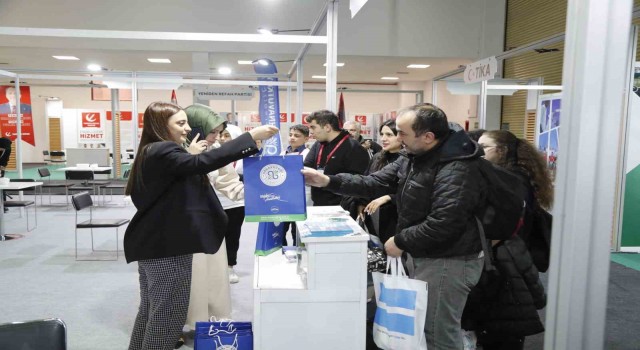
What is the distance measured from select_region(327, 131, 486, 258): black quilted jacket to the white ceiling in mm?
7676

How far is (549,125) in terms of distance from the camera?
21.3 ft

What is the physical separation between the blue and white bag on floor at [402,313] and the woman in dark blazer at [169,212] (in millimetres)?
848

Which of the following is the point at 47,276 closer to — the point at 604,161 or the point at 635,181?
the point at 604,161

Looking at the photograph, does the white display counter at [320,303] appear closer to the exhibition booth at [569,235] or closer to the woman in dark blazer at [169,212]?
the exhibition booth at [569,235]

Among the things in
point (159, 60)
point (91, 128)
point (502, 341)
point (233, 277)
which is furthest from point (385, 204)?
point (91, 128)

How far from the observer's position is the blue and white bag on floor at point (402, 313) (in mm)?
2055

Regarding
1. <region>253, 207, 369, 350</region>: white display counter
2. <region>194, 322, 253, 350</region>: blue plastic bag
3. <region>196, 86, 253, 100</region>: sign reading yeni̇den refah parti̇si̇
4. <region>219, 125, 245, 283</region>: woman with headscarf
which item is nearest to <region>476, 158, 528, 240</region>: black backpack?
<region>253, 207, 369, 350</region>: white display counter

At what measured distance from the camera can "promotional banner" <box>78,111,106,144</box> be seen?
13.2m

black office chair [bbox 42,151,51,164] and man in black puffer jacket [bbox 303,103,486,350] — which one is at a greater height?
man in black puffer jacket [bbox 303,103,486,350]

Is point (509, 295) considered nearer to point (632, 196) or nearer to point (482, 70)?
point (482, 70)

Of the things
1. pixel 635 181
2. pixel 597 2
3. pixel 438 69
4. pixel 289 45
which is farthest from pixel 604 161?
pixel 438 69

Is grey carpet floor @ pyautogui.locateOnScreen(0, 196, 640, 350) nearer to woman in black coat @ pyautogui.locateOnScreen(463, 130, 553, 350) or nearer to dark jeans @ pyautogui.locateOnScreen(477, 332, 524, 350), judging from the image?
dark jeans @ pyautogui.locateOnScreen(477, 332, 524, 350)

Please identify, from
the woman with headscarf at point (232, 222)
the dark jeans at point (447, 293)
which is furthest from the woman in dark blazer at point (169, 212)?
the woman with headscarf at point (232, 222)

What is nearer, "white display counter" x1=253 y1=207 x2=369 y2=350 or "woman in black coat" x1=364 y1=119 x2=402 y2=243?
"white display counter" x1=253 y1=207 x2=369 y2=350
